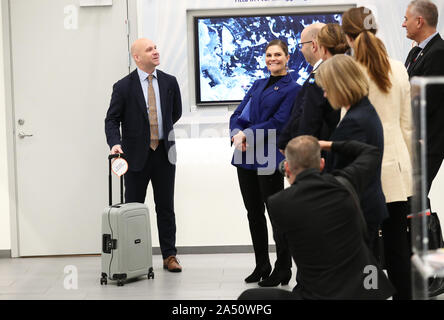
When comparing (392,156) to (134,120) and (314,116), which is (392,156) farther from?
(134,120)

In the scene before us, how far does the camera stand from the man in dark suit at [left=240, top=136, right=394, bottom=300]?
7.84 ft

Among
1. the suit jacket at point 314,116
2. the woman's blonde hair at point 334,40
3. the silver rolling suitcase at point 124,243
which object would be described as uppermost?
the woman's blonde hair at point 334,40

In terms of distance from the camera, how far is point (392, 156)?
3.00 metres

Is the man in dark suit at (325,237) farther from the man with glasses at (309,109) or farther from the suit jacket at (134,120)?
the suit jacket at (134,120)

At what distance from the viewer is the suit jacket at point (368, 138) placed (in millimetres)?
2789

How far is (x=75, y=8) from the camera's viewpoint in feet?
18.2

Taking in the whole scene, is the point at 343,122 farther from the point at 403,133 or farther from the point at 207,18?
the point at 207,18

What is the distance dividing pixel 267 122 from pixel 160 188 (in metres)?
1.15

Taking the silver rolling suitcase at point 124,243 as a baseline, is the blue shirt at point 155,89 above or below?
above

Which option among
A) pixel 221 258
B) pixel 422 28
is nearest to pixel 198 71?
pixel 221 258

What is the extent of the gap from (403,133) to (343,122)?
45cm

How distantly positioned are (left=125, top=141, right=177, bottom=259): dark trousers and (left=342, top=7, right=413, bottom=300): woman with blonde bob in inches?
84.8

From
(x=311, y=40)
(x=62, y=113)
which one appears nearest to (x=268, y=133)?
(x=311, y=40)

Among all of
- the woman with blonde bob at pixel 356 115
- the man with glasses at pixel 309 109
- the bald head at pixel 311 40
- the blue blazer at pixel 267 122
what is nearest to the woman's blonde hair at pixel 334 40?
the man with glasses at pixel 309 109
